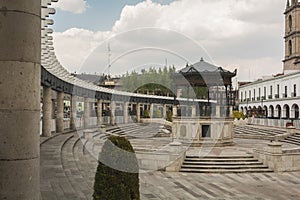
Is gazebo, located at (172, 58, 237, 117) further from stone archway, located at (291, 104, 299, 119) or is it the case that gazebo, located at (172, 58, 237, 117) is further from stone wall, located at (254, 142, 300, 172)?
stone archway, located at (291, 104, 299, 119)

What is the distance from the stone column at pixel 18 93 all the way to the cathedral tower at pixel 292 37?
6178 centimetres

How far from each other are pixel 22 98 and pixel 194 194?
27.6ft

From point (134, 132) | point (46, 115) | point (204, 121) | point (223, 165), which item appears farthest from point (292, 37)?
point (223, 165)

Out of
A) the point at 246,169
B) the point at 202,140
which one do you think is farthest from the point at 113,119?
the point at 246,169

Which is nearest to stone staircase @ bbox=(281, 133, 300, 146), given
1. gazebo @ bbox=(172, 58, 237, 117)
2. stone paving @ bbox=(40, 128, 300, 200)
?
gazebo @ bbox=(172, 58, 237, 117)

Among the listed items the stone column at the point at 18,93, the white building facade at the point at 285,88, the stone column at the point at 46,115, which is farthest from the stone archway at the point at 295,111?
the stone column at the point at 18,93

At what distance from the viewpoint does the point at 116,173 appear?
7352 millimetres

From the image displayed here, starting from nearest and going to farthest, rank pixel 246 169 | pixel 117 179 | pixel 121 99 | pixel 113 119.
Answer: pixel 117 179 → pixel 246 169 → pixel 113 119 → pixel 121 99

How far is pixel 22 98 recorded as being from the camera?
5840 millimetres

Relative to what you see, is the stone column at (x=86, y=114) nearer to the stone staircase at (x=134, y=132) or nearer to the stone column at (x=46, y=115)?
the stone staircase at (x=134, y=132)

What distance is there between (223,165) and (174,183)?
3969mm

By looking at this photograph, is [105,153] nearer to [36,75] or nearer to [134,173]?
[134,173]

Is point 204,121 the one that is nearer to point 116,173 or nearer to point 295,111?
point 116,173

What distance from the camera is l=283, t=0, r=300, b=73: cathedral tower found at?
2478 inches
